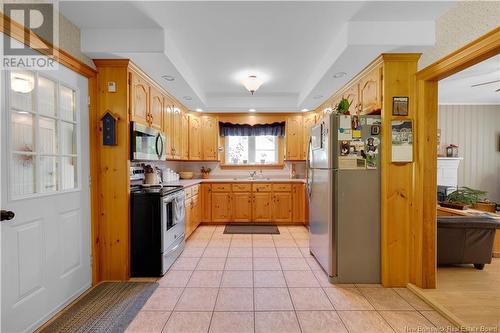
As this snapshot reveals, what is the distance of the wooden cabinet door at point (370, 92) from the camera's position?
256 centimetres

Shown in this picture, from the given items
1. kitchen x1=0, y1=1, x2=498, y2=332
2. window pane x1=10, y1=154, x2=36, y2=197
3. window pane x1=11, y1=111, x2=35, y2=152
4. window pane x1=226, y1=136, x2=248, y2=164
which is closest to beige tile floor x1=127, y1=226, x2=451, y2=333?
kitchen x1=0, y1=1, x2=498, y2=332

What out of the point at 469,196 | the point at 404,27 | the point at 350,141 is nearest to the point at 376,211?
the point at 350,141

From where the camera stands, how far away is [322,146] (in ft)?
9.03

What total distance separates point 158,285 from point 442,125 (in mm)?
6504

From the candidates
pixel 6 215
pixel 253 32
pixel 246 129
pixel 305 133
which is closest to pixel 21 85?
pixel 6 215

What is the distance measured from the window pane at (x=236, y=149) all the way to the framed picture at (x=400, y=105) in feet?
12.0

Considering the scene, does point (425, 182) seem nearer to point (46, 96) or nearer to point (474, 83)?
point (474, 83)

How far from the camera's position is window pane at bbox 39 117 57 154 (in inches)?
76.9

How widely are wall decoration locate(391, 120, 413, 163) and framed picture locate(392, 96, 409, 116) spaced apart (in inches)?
3.2

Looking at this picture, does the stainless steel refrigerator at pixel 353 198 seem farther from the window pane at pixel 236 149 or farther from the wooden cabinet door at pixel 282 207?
the window pane at pixel 236 149

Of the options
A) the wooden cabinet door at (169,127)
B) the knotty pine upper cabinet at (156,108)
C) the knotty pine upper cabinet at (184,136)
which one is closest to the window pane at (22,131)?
the knotty pine upper cabinet at (156,108)

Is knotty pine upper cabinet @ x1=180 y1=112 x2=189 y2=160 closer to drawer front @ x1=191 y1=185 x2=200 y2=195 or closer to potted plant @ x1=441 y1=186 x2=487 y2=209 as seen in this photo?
drawer front @ x1=191 y1=185 x2=200 y2=195

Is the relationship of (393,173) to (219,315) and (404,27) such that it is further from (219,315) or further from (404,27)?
(219,315)

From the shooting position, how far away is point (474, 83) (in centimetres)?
422
